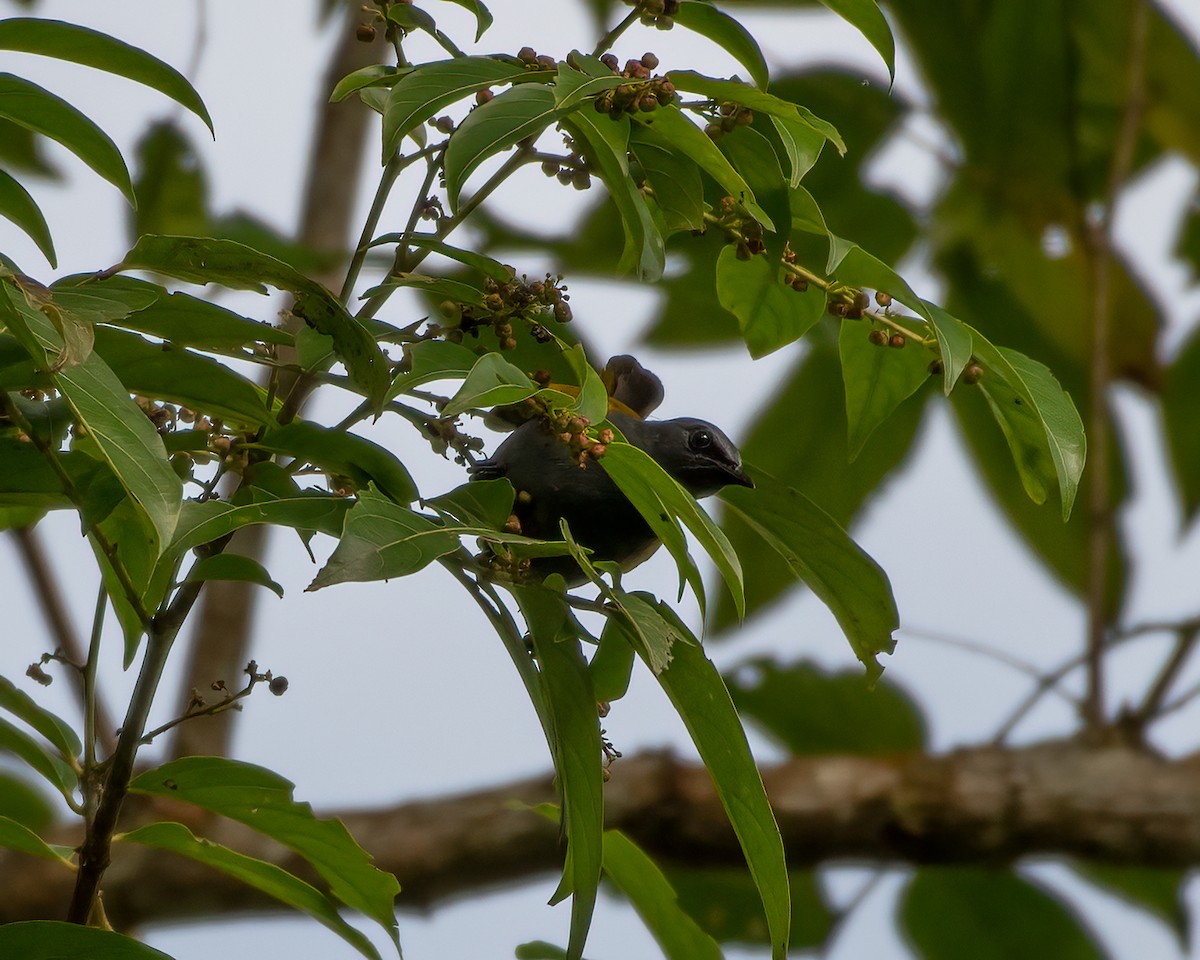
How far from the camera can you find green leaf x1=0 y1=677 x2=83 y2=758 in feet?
3.25

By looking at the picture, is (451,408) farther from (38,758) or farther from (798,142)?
(38,758)

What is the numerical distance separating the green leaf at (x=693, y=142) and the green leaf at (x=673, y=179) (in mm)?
68

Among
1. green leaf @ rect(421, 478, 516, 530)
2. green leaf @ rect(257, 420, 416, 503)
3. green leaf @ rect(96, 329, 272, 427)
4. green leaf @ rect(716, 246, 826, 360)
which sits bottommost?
green leaf @ rect(421, 478, 516, 530)

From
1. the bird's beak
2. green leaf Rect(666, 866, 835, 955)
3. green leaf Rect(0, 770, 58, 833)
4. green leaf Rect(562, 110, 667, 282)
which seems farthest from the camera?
green leaf Rect(0, 770, 58, 833)

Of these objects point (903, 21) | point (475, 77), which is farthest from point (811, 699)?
point (475, 77)

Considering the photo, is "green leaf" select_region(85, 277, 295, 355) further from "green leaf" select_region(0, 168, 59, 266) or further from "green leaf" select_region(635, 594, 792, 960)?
"green leaf" select_region(635, 594, 792, 960)

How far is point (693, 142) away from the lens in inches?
33.2

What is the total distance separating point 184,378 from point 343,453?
0.42 ft

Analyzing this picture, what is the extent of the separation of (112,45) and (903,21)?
201 centimetres

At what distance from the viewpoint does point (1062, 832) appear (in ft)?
7.30

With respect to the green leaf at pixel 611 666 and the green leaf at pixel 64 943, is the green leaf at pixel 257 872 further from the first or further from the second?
the green leaf at pixel 611 666

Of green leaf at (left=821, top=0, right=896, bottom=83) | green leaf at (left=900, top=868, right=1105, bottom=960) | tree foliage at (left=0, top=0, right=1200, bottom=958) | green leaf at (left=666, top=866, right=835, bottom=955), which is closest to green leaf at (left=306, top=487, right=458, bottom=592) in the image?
tree foliage at (left=0, top=0, right=1200, bottom=958)

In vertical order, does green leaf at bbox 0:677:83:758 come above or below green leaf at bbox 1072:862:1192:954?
below

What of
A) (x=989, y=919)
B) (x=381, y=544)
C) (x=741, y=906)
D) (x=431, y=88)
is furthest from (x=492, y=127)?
(x=989, y=919)
